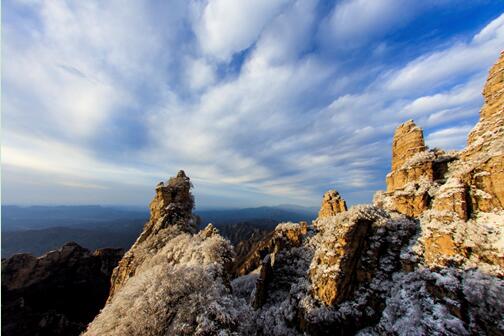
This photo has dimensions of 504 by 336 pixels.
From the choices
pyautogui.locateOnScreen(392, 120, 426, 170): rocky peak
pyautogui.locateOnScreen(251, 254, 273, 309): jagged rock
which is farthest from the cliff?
pyautogui.locateOnScreen(392, 120, 426, 170): rocky peak

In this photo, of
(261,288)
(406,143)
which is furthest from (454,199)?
(261,288)

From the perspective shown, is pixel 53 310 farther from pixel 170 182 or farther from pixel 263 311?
pixel 263 311

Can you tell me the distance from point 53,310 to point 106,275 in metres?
18.5

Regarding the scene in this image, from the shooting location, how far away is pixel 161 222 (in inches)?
1454

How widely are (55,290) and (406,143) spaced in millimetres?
A: 92130

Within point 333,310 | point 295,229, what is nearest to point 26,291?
point 295,229

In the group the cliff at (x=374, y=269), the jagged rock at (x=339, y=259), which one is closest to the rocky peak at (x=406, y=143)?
the cliff at (x=374, y=269)

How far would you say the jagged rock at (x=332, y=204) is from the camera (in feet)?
181

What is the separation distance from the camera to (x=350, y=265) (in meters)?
Answer: 28.4

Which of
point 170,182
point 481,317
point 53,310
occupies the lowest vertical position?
point 53,310

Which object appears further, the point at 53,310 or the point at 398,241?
the point at 53,310

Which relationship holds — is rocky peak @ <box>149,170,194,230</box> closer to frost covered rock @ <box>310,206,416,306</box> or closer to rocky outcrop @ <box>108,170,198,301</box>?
rocky outcrop @ <box>108,170,198,301</box>

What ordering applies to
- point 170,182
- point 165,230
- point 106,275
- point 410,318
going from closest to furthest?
point 410,318
point 165,230
point 170,182
point 106,275

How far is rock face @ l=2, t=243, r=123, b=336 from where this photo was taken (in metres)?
50.3
